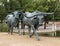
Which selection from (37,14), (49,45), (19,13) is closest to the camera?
(49,45)

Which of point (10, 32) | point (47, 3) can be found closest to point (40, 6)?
point (47, 3)

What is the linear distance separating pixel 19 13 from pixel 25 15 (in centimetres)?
97

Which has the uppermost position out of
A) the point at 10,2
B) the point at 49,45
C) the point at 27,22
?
the point at 10,2

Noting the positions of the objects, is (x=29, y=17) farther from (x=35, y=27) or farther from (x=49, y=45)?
(x=49, y=45)

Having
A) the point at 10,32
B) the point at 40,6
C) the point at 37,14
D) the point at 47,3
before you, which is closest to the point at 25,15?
the point at 37,14

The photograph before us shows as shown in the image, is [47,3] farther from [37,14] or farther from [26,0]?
[37,14]

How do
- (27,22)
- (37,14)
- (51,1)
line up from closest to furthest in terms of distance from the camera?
(37,14) → (27,22) → (51,1)

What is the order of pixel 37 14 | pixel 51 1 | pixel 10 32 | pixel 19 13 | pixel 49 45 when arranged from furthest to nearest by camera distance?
pixel 51 1 → pixel 10 32 → pixel 19 13 → pixel 37 14 → pixel 49 45

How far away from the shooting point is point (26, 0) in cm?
3006

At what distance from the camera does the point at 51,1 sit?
3088 cm

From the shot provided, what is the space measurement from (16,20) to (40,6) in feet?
32.8

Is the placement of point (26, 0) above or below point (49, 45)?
above

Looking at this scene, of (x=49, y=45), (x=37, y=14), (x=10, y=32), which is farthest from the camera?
(x=10, y=32)

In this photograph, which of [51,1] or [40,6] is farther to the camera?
[51,1]
